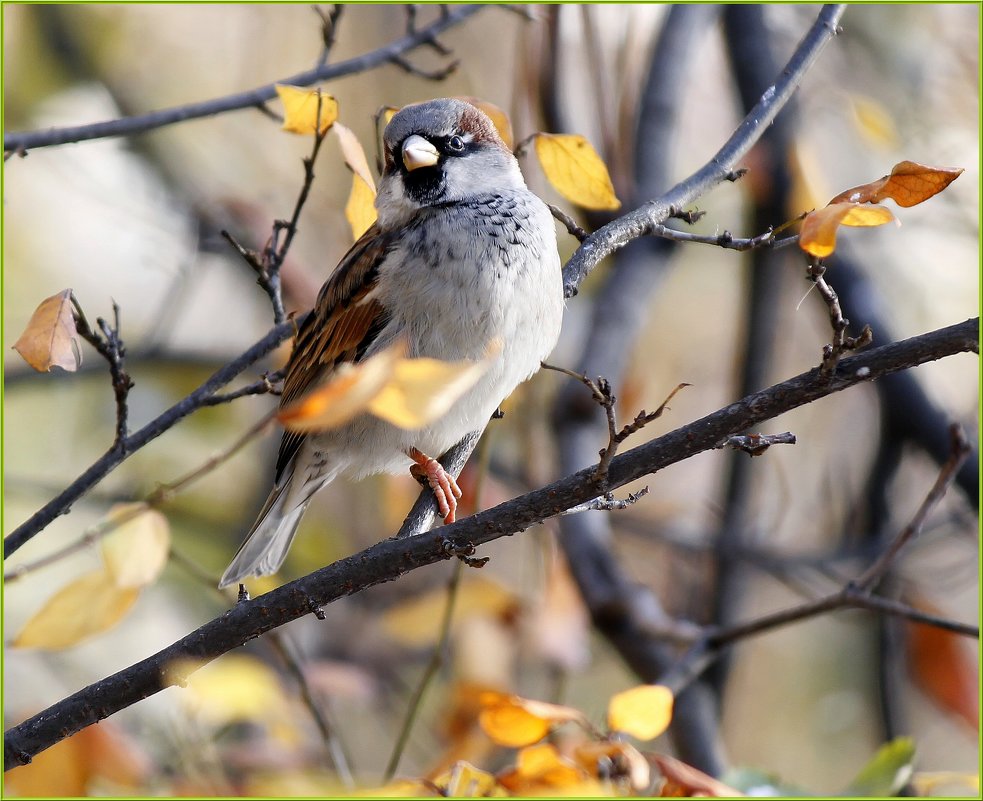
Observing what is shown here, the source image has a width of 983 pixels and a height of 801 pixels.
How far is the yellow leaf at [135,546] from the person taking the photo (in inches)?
81.4

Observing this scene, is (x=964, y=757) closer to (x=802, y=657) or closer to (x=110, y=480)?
(x=802, y=657)

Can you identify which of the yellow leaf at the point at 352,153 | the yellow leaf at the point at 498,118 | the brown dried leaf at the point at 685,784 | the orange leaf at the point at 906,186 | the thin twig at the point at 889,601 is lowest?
the brown dried leaf at the point at 685,784

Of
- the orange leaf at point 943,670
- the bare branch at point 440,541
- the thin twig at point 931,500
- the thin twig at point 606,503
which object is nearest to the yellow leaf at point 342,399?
the bare branch at point 440,541

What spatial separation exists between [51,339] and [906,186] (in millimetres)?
1369

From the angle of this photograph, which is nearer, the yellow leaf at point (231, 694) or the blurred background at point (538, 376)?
the yellow leaf at point (231, 694)

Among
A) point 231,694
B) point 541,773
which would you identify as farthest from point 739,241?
point 231,694

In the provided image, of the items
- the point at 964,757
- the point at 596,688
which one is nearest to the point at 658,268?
the point at 596,688

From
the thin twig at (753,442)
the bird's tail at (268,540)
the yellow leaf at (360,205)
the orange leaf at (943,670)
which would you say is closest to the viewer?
the thin twig at (753,442)

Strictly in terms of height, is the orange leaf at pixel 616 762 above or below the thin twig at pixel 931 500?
below

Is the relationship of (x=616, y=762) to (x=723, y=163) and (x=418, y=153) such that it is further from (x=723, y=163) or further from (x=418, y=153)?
(x=418, y=153)

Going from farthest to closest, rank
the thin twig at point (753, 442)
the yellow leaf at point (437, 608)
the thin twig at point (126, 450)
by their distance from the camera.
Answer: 1. the yellow leaf at point (437, 608)
2. the thin twig at point (126, 450)
3. the thin twig at point (753, 442)

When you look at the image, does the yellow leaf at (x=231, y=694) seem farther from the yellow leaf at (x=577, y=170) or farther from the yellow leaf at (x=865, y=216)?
A: the yellow leaf at (x=865, y=216)

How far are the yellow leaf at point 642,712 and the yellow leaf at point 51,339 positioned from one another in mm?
1088

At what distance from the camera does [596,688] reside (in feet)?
17.0
